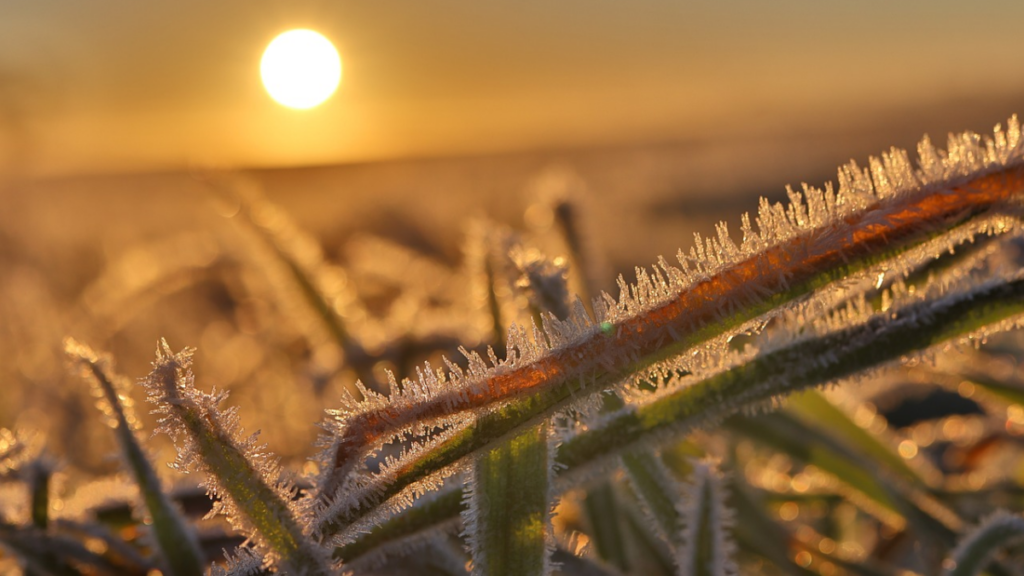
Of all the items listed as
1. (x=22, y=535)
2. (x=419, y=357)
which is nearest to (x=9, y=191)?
(x=419, y=357)

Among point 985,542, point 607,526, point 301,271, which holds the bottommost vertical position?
point 985,542

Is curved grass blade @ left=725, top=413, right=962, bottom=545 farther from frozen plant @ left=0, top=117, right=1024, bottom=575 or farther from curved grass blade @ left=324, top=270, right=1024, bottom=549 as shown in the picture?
curved grass blade @ left=324, top=270, right=1024, bottom=549

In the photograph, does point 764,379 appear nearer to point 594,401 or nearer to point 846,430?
point 594,401

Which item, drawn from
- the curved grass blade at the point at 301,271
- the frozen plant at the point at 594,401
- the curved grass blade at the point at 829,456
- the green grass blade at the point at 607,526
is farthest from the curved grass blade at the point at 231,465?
the curved grass blade at the point at 301,271

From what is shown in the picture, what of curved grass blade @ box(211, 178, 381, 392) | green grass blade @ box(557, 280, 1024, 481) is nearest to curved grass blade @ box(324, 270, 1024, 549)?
green grass blade @ box(557, 280, 1024, 481)

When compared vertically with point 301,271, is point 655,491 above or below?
below

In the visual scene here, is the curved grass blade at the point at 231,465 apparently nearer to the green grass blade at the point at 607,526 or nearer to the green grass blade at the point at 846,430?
the green grass blade at the point at 607,526

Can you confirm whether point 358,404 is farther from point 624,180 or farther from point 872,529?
A: point 624,180

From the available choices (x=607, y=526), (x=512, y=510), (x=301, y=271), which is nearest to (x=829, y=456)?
(x=607, y=526)
